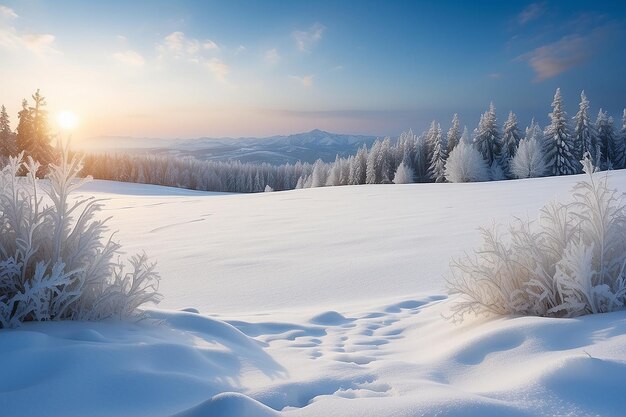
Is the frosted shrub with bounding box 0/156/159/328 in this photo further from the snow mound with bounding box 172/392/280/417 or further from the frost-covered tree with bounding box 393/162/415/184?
the frost-covered tree with bounding box 393/162/415/184

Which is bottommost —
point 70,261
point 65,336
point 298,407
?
point 298,407

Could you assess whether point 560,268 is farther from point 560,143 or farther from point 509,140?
point 509,140

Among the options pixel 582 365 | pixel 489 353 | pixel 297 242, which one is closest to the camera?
pixel 582 365

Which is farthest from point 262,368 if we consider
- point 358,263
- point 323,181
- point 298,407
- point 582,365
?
point 323,181

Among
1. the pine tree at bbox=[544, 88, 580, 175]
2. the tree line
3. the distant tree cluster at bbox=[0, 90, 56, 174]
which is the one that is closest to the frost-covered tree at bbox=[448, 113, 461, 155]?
the tree line

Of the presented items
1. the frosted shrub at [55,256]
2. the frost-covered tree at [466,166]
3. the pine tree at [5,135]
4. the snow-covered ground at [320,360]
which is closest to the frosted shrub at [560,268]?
the snow-covered ground at [320,360]

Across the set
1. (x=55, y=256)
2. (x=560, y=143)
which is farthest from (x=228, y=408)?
(x=560, y=143)

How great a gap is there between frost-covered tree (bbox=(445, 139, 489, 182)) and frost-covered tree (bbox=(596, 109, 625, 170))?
44.0 feet

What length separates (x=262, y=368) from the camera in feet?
7.70

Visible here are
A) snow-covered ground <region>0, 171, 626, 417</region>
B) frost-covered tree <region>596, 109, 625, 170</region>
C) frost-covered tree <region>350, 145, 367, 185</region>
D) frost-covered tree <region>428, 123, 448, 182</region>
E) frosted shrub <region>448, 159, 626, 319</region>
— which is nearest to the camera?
snow-covered ground <region>0, 171, 626, 417</region>

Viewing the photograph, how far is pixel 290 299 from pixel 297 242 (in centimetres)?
300

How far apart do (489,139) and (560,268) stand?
4862 cm

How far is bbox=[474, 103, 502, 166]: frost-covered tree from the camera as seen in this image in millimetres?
47062

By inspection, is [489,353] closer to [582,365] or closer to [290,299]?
[582,365]
